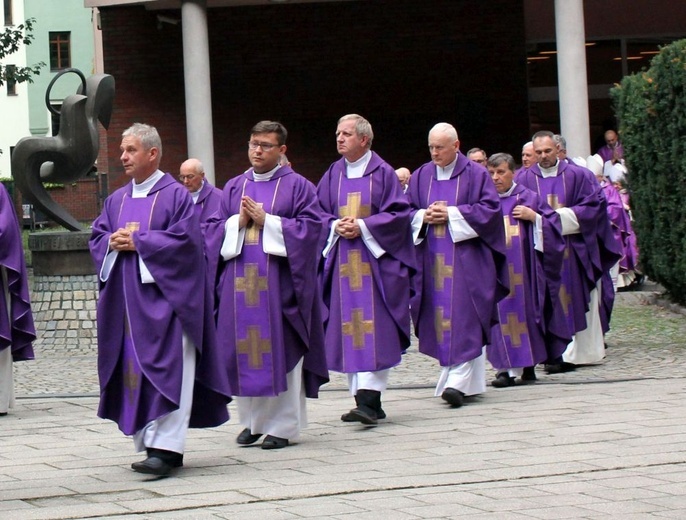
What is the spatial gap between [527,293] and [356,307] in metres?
2.42

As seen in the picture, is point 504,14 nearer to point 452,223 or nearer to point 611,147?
point 611,147

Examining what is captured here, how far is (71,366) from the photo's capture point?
12.8 metres

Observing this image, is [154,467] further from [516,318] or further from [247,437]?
[516,318]

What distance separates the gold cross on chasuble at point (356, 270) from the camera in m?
9.11

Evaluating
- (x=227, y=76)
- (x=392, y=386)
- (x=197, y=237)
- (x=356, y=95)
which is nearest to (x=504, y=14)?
(x=356, y=95)

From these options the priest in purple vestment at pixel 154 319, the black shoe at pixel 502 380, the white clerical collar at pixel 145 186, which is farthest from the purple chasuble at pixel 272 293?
the black shoe at pixel 502 380

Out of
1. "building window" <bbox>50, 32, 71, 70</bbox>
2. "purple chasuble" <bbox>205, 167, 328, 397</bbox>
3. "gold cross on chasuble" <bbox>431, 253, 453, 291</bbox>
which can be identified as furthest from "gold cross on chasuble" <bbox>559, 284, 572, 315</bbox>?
"building window" <bbox>50, 32, 71, 70</bbox>

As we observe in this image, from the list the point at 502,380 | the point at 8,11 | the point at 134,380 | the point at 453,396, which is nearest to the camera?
the point at 134,380

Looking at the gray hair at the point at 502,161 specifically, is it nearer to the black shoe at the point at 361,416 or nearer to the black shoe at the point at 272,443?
the black shoe at the point at 361,416

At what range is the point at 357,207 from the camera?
9.14 meters

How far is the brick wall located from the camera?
945 inches

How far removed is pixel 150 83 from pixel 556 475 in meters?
18.1

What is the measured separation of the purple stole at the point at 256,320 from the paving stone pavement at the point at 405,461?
1.32 feet

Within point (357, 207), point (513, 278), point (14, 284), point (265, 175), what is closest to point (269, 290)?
point (265, 175)
